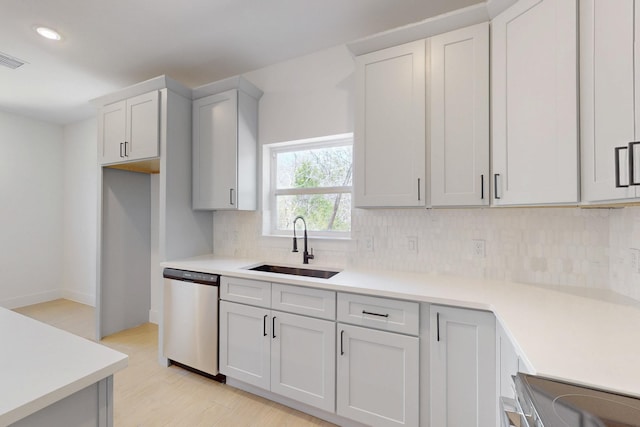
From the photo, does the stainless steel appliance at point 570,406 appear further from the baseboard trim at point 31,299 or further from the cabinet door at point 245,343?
the baseboard trim at point 31,299

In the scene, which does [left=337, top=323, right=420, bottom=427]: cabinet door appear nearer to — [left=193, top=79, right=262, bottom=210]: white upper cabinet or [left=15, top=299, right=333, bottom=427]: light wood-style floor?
[left=15, top=299, right=333, bottom=427]: light wood-style floor

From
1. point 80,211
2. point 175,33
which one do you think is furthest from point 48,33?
point 80,211

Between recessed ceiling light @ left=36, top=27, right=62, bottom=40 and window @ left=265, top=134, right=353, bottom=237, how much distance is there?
187 cm

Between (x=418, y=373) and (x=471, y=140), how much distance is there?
1.37m

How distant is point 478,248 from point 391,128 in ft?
3.34

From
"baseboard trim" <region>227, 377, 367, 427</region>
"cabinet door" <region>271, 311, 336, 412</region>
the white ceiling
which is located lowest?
"baseboard trim" <region>227, 377, 367, 427</region>

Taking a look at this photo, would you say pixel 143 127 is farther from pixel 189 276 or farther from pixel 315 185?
pixel 315 185

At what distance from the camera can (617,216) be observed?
149cm

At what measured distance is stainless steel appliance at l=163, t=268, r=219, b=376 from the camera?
7.16 ft

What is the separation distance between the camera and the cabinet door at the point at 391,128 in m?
1.78

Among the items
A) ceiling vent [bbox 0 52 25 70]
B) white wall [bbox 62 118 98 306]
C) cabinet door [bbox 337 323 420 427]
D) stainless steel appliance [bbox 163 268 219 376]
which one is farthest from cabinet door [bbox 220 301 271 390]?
white wall [bbox 62 118 98 306]

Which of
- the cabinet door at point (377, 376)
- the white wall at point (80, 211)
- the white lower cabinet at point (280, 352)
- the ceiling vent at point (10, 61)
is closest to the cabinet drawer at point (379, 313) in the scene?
the cabinet door at point (377, 376)

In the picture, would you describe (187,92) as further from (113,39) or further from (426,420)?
(426,420)

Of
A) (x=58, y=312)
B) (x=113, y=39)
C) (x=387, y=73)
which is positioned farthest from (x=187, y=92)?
(x=58, y=312)
